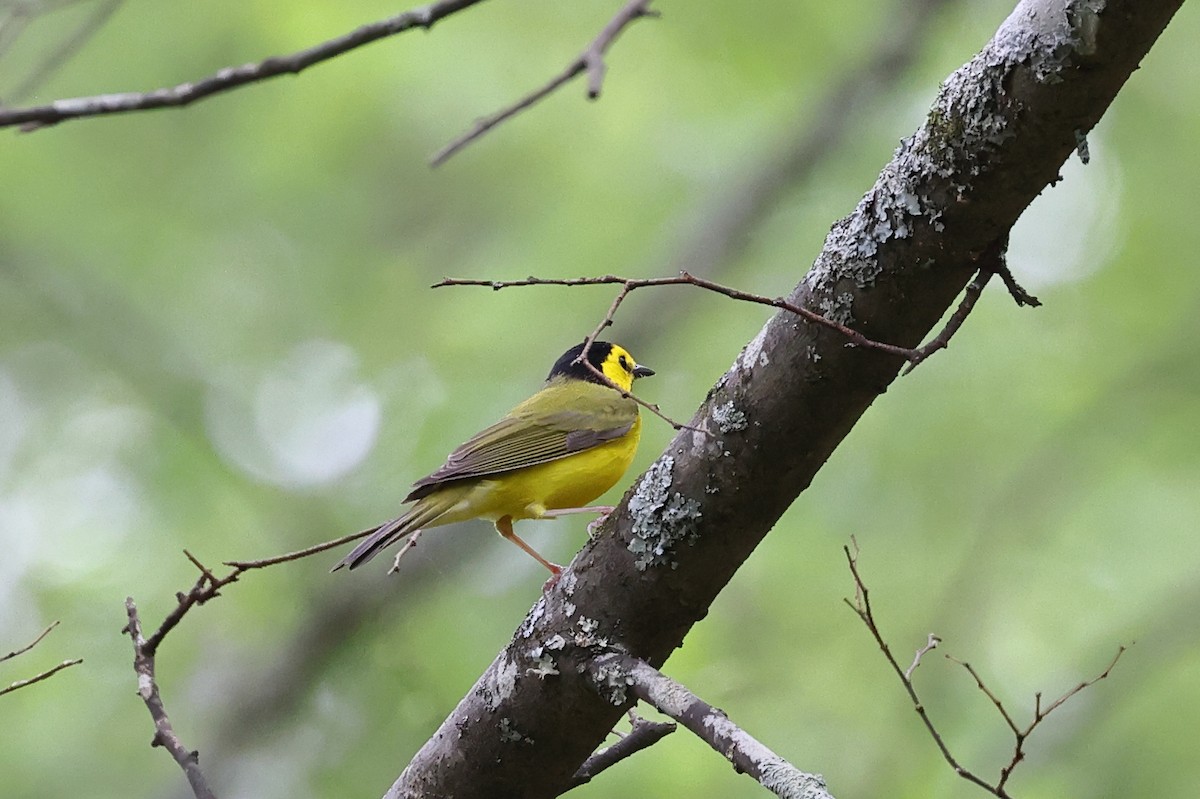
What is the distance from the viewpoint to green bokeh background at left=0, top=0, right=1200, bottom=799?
6.50m

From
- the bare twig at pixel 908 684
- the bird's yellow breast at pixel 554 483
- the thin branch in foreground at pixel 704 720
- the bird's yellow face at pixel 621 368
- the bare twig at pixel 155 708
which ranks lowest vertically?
the bare twig at pixel 155 708

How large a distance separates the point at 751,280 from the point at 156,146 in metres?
4.16

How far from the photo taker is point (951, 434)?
7.37 meters

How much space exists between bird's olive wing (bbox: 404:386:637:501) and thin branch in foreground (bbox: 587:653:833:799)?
218cm

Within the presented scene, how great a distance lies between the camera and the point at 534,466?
5.20m

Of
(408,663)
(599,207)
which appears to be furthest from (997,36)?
(599,207)

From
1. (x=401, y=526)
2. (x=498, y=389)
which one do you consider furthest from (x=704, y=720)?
(x=498, y=389)

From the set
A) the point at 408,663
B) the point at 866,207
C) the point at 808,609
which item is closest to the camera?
the point at 866,207

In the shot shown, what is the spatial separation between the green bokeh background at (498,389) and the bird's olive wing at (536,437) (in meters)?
1.32

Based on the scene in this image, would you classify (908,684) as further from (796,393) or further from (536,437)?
(536,437)

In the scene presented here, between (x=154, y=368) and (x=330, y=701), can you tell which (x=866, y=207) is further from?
(x=154, y=368)

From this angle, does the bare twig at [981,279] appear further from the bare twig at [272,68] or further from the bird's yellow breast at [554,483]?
the bird's yellow breast at [554,483]

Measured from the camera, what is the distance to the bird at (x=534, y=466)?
492 centimetres

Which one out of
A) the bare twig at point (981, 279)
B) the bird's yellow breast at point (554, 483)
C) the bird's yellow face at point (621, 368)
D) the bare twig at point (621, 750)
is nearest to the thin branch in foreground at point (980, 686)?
the bare twig at point (621, 750)
